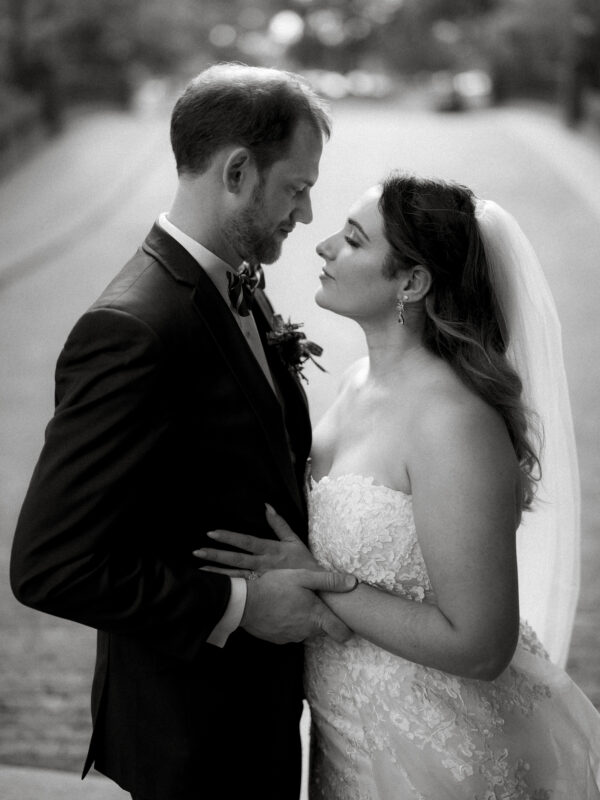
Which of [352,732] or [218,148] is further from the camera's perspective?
[352,732]

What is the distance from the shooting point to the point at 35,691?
482cm

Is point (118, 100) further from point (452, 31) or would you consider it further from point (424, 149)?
point (452, 31)

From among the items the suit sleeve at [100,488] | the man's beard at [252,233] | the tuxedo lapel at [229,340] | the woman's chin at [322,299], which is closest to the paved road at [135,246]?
the suit sleeve at [100,488]

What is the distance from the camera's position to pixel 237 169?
2613 mm

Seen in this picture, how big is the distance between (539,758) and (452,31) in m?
69.7

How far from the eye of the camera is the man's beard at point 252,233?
2.66 metres

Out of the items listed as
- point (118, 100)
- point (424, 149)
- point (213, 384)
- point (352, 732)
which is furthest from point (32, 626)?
point (118, 100)

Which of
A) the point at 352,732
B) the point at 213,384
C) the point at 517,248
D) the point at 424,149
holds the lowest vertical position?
the point at 424,149

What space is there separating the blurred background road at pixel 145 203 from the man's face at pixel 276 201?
2.30 m

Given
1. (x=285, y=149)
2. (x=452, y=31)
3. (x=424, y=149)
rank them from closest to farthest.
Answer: (x=285, y=149) → (x=424, y=149) → (x=452, y=31)

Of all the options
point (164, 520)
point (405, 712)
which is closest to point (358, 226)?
point (164, 520)

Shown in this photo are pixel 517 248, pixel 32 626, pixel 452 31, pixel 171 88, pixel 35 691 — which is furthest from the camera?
pixel 452 31

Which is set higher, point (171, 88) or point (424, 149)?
point (424, 149)

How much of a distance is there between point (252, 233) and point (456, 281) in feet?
2.00
